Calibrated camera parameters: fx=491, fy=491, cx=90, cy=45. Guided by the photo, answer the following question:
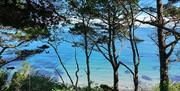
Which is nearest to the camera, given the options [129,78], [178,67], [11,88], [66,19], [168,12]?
[11,88]

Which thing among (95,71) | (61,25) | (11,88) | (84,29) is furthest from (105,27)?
(95,71)

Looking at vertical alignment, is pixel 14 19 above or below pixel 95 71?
above

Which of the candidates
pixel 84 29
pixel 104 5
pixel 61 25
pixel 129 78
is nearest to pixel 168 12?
pixel 104 5

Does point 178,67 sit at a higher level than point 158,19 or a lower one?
lower

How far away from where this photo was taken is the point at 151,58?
48250 mm

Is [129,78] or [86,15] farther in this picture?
[129,78]

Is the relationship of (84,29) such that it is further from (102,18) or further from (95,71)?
(95,71)

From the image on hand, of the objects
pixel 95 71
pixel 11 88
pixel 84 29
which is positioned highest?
pixel 84 29

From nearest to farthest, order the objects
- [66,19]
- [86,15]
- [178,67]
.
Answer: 1. [86,15]
2. [66,19]
3. [178,67]

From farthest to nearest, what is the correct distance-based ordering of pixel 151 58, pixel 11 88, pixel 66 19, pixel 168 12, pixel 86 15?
pixel 151 58 < pixel 66 19 < pixel 86 15 < pixel 168 12 < pixel 11 88

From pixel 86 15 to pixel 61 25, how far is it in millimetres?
2697

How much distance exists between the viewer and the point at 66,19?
24328 mm

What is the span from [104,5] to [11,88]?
5.08 m

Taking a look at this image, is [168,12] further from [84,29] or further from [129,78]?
[129,78]
